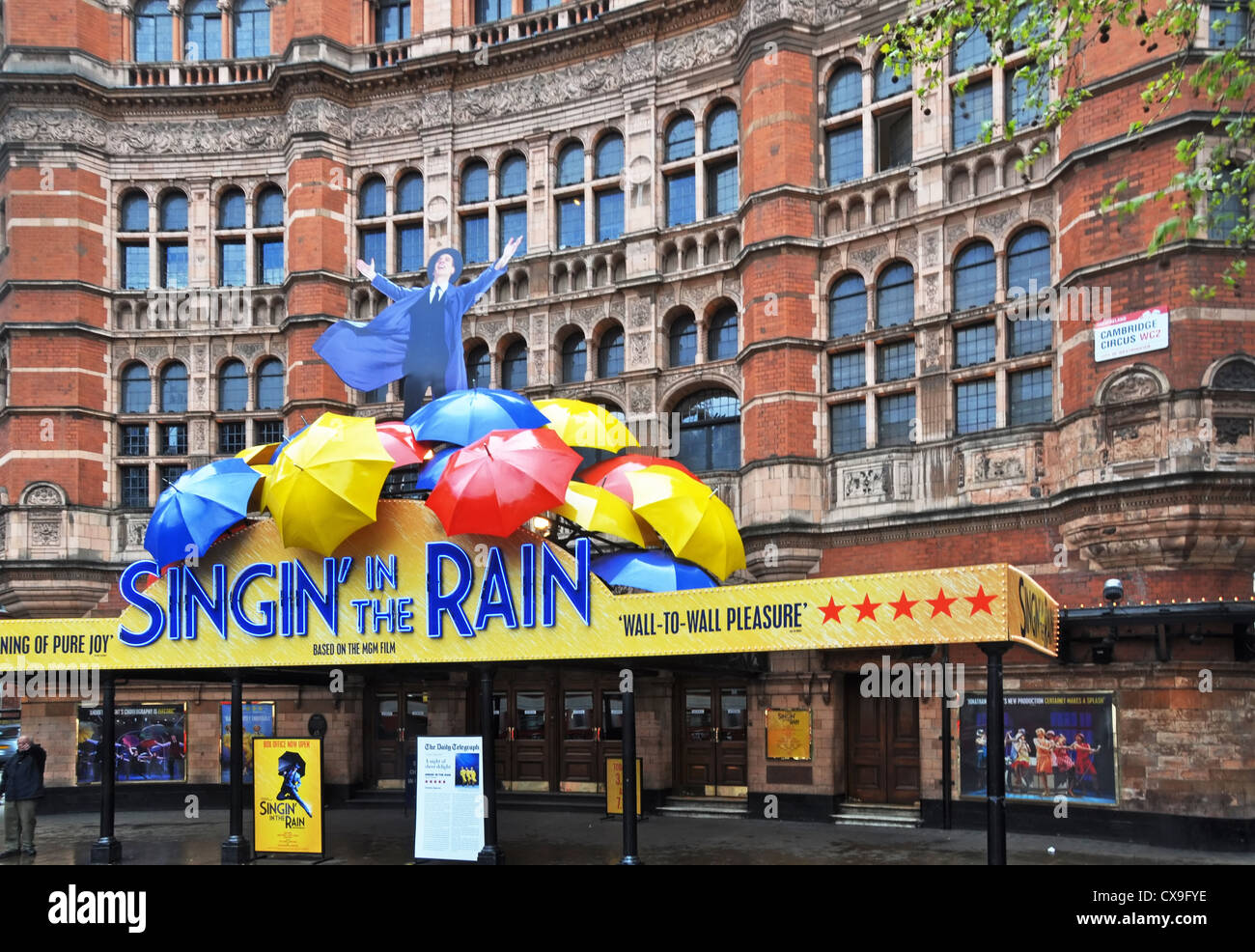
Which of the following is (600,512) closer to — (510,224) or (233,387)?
(510,224)

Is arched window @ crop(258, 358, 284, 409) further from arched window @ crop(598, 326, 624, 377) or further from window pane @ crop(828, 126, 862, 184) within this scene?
window pane @ crop(828, 126, 862, 184)

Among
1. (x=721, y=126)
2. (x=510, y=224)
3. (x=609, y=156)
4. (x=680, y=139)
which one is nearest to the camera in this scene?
(x=721, y=126)

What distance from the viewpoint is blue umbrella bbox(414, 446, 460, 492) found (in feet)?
62.0

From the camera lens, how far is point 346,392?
2969 centimetres

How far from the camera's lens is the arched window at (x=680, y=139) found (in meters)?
27.6

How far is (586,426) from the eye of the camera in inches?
835

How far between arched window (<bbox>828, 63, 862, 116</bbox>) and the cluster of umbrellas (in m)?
9.28

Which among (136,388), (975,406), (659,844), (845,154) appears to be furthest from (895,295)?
(136,388)

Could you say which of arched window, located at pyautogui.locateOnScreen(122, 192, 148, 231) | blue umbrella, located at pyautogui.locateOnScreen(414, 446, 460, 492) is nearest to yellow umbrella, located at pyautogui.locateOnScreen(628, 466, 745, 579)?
blue umbrella, located at pyautogui.locateOnScreen(414, 446, 460, 492)

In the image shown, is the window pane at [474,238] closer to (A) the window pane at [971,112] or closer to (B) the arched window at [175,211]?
(B) the arched window at [175,211]

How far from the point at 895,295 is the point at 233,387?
16688 millimetres

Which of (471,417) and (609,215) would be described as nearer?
(471,417)
